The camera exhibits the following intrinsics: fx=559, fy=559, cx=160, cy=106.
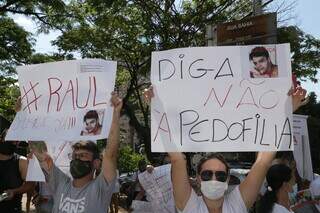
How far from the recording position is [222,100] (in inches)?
156

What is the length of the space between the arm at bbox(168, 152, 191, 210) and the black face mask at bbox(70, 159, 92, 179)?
26.7 inches

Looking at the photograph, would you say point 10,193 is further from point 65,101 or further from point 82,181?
point 82,181

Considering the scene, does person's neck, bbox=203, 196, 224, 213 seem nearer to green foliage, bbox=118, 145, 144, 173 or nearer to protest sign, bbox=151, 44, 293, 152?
protest sign, bbox=151, 44, 293, 152

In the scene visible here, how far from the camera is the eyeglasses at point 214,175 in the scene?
356 cm

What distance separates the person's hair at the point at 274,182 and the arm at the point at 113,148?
1.12 meters

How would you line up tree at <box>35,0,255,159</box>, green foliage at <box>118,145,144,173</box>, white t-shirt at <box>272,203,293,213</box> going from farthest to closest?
green foliage at <box>118,145,144,173</box> < tree at <box>35,0,255,159</box> < white t-shirt at <box>272,203,293,213</box>

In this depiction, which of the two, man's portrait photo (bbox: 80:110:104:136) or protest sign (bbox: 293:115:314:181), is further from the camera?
protest sign (bbox: 293:115:314:181)

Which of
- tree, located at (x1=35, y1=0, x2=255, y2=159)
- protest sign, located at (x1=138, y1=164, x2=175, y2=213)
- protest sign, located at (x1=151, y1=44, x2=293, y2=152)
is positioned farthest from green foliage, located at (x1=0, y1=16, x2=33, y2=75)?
protest sign, located at (x1=151, y1=44, x2=293, y2=152)

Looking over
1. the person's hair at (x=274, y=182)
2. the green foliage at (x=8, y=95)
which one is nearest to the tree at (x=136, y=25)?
the green foliage at (x=8, y=95)

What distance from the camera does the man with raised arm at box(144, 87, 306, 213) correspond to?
3.54m

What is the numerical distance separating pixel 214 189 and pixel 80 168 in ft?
3.49

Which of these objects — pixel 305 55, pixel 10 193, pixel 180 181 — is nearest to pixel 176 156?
pixel 180 181

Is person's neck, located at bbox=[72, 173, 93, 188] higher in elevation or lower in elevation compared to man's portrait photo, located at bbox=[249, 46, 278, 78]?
lower

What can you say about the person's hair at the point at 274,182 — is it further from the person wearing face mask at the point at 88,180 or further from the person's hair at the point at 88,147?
the person's hair at the point at 88,147
